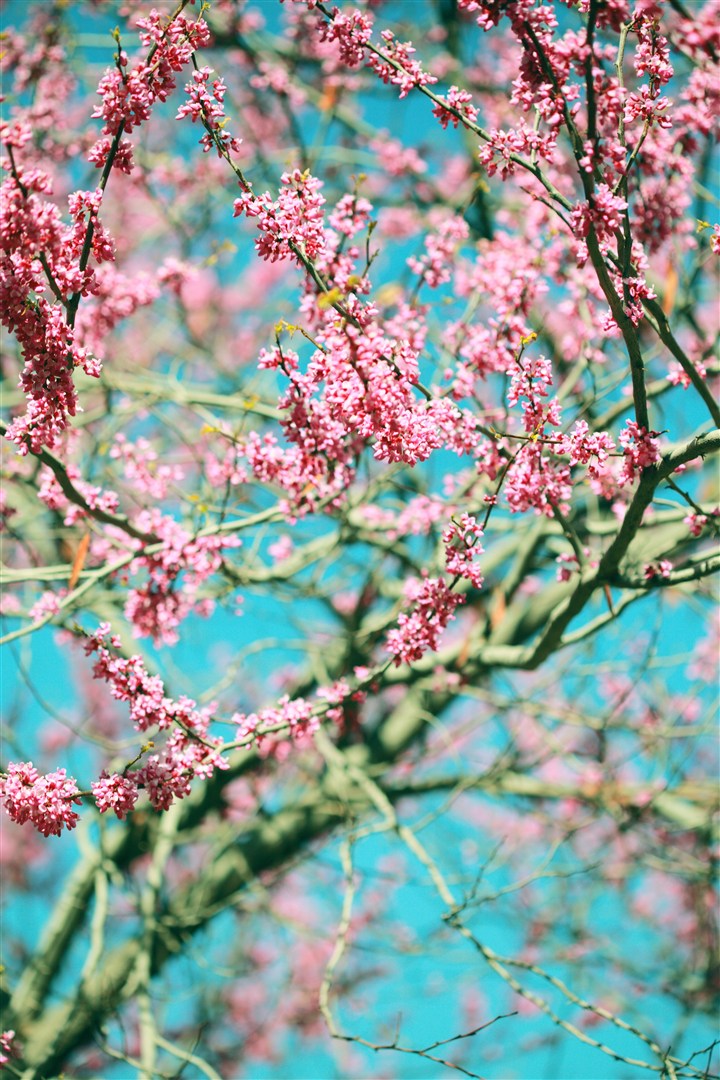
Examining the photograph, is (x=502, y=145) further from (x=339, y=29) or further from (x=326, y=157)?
(x=326, y=157)

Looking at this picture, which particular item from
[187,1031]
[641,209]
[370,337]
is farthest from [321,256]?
[187,1031]

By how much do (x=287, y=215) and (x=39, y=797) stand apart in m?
2.02

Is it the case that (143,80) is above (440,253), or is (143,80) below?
below

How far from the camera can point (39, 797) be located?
2803 millimetres

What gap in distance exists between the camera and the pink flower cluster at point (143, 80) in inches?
108

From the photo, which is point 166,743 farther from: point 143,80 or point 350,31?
point 350,31

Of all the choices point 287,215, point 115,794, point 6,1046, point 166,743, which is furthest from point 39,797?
point 287,215

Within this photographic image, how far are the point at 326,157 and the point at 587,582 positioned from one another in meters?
4.81

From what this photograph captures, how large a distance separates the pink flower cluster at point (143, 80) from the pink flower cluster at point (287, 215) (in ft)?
1.35

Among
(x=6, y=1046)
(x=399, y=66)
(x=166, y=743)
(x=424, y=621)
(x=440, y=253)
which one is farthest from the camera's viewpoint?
(x=440, y=253)

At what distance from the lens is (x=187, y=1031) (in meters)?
8.00

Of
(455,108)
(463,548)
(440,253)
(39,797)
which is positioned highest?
(440,253)

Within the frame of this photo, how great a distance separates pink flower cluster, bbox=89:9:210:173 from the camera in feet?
9.02

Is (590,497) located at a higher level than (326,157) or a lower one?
lower
